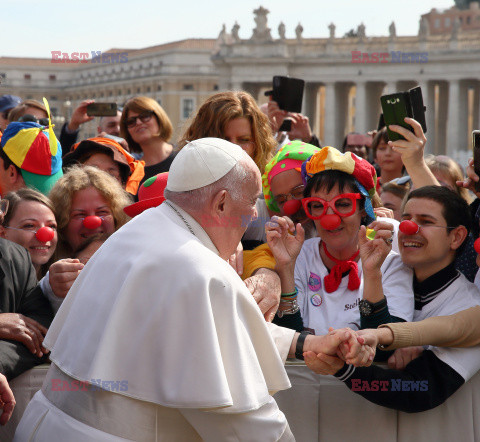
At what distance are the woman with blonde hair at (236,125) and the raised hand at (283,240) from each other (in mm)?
1212

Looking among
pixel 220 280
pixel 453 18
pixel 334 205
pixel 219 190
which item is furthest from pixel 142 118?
pixel 453 18

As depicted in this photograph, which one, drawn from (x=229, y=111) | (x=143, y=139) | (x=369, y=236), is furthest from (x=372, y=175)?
(x=143, y=139)

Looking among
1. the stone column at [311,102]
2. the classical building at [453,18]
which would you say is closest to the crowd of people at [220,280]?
the stone column at [311,102]

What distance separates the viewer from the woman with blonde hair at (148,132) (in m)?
6.74

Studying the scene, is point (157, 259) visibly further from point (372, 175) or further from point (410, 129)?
point (410, 129)

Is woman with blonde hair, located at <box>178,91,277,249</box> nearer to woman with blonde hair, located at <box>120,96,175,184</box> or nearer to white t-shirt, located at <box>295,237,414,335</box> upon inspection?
white t-shirt, located at <box>295,237,414,335</box>

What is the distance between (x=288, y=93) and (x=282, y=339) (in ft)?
12.6

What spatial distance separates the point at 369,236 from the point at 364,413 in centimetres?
86

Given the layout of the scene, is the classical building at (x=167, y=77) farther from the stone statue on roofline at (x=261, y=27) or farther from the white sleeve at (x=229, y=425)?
the white sleeve at (x=229, y=425)

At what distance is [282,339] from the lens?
11.6ft

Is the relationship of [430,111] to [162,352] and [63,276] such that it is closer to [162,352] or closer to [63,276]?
[63,276]

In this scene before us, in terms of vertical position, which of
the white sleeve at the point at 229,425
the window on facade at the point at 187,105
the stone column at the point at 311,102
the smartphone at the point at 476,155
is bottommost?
the window on facade at the point at 187,105

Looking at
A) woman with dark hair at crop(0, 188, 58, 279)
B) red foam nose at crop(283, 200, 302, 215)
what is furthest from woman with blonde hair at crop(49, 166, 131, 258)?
red foam nose at crop(283, 200, 302, 215)

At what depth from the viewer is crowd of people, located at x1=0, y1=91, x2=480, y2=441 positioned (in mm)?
2887
